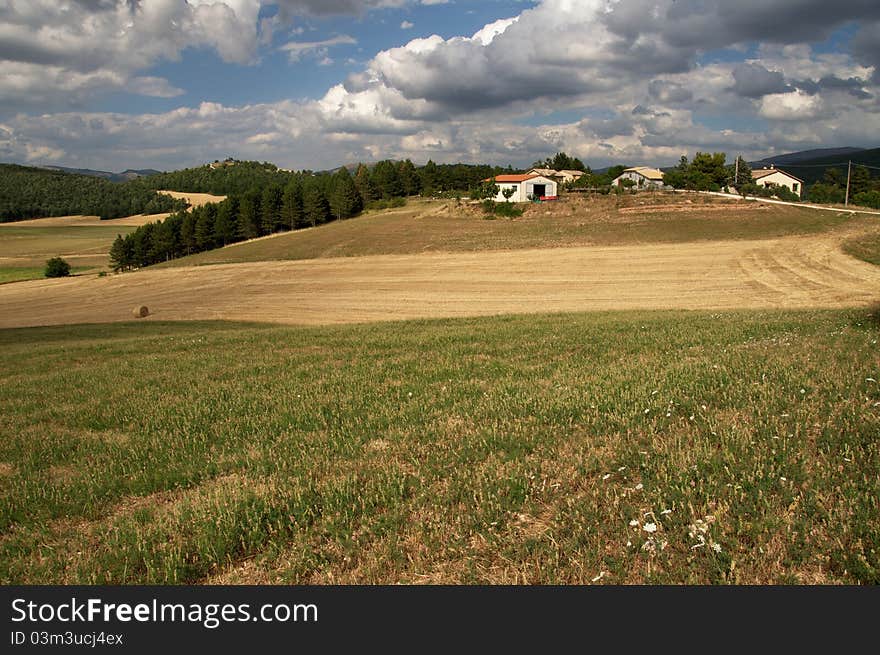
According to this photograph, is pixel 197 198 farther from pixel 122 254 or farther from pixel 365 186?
pixel 122 254

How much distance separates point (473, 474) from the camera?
20.4 feet

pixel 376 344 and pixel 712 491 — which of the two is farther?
pixel 376 344

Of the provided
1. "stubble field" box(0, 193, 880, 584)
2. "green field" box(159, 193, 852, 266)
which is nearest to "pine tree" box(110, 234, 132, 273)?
"green field" box(159, 193, 852, 266)

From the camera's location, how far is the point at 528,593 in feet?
13.4

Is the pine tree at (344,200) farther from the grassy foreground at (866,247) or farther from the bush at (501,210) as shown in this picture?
the grassy foreground at (866,247)

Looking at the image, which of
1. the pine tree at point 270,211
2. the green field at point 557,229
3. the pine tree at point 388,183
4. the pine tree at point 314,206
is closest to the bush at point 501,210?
the green field at point 557,229

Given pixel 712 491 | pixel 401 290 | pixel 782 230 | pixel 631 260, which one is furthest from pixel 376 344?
pixel 782 230

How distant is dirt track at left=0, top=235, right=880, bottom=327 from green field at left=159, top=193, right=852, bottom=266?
3.91 metres

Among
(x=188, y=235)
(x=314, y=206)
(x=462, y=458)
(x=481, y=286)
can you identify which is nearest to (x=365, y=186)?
(x=314, y=206)

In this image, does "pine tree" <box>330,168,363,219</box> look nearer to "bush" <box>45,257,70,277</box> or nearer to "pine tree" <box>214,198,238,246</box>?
"pine tree" <box>214,198,238,246</box>

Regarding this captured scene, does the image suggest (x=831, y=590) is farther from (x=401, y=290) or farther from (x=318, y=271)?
(x=318, y=271)

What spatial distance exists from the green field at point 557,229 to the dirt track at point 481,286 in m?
3.91

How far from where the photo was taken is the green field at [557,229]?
59.7m

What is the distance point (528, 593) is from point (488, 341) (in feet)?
39.8
